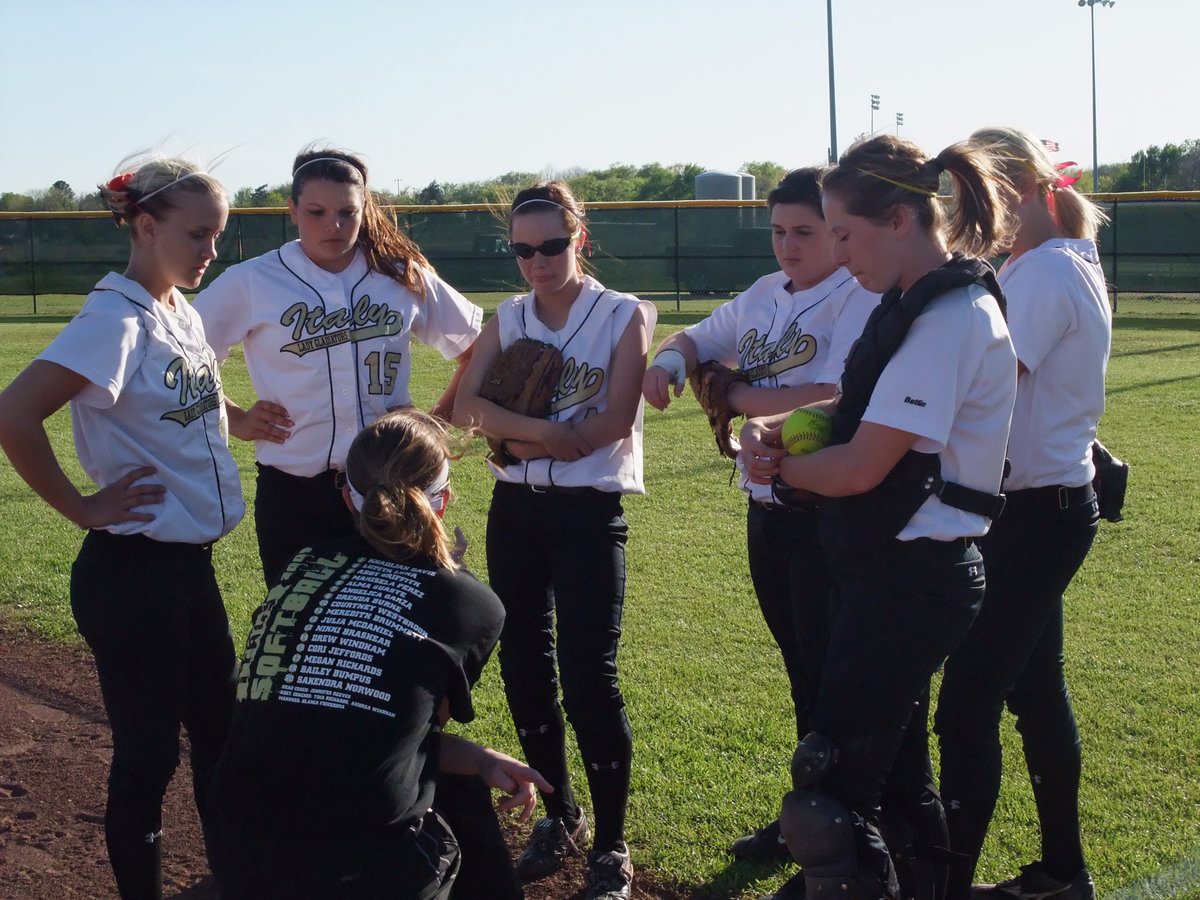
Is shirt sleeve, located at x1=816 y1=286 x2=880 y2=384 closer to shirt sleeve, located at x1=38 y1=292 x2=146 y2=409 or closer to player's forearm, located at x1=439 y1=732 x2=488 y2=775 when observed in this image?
player's forearm, located at x1=439 y1=732 x2=488 y2=775

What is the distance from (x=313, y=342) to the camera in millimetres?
3533

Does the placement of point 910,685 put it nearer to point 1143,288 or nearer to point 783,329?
point 783,329

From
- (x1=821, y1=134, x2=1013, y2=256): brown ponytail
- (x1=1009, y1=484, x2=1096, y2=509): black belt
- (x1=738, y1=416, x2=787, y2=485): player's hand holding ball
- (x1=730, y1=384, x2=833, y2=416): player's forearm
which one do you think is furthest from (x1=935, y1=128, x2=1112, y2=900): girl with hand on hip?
(x1=738, y1=416, x2=787, y2=485): player's hand holding ball

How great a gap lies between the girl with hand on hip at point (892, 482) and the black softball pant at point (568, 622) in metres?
0.91

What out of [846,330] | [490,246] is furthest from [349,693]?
[490,246]

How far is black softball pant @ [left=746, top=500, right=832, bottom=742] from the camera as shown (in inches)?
128

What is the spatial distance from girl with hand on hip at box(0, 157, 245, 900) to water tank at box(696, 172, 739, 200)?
29252 millimetres

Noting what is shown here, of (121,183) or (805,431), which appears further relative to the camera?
(121,183)

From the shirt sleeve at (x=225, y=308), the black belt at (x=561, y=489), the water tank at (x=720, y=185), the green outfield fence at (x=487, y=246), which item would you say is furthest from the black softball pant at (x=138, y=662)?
the water tank at (x=720, y=185)

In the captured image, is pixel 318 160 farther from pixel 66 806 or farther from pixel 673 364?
pixel 66 806

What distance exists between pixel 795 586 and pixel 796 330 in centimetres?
79

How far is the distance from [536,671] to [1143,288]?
2265 centimetres

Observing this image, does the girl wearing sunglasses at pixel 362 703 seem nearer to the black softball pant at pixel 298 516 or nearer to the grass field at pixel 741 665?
the black softball pant at pixel 298 516

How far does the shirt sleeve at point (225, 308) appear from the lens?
3564mm
